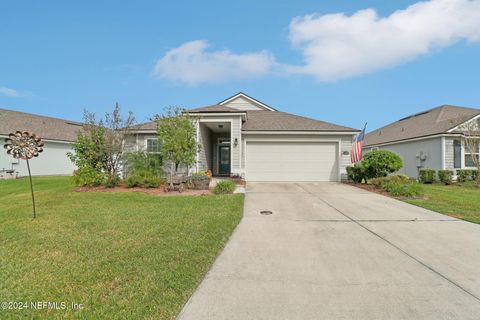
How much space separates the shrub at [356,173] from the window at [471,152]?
6759 millimetres

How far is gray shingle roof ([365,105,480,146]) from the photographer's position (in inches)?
631

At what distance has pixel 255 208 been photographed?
25.0 ft

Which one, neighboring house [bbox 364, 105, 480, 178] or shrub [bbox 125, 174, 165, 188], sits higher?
neighboring house [bbox 364, 105, 480, 178]

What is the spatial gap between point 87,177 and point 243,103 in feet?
41.3

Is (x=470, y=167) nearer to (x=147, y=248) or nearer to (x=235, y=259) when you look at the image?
(x=235, y=259)

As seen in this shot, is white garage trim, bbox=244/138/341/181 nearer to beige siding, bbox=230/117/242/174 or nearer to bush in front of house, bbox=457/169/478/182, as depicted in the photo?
beige siding, bbox=230/117/242/174

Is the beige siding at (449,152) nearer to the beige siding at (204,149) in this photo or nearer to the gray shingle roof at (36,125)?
the beige siding at (204,149)

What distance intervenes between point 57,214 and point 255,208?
17.6 ft

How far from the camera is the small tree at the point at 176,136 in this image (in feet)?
37.5

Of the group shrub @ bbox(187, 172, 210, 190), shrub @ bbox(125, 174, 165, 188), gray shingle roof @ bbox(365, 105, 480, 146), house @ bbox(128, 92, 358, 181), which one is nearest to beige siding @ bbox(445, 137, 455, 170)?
gray shingle roof @ bbox(365, 105, 480, 146)

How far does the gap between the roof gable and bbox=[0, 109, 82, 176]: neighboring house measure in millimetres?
12156

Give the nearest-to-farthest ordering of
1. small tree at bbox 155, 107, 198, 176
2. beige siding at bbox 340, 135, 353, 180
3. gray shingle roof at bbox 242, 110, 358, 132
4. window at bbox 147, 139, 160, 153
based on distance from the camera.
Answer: small tree at bbox 155, 107, 198, 176
window at bbox 147, 139, 160, 153
beige siding at bbox 340, 135, 353, 180
gray shingle roof at bbox 242, 110, 358, 132

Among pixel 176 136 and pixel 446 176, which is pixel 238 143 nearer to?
pixel 176 136

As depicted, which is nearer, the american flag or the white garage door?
the american flag
